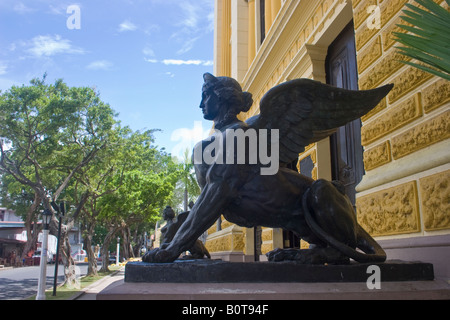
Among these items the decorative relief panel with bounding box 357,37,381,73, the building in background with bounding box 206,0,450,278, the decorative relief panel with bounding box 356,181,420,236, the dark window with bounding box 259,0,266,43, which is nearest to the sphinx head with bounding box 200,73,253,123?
the building in background with bounding box 206,0,450,278

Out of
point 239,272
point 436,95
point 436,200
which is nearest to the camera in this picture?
point 239,272

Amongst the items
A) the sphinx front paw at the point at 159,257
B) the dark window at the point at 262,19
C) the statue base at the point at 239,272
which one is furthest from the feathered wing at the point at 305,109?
the dark window at the point at 262,19

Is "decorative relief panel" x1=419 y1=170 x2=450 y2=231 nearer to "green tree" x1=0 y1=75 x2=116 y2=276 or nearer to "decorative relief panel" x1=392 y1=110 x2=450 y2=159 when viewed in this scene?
"decorative relief panel" x1=392 y1=110 x2=450 y2=159

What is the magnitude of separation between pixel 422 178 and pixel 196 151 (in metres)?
2.38

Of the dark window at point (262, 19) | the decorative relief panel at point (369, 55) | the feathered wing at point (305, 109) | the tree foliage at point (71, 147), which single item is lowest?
the feathered wing at point (305, 109)

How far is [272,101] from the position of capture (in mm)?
2854

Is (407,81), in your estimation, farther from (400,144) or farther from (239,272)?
(239,272)

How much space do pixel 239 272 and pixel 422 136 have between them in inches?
109

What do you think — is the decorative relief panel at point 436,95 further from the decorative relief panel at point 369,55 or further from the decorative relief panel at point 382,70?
the decorative relief panel at point 369,55

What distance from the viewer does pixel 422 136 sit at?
4086 mm

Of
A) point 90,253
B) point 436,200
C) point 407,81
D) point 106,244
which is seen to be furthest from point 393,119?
point 106,244

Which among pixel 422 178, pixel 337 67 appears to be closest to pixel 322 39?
pixel 337 67

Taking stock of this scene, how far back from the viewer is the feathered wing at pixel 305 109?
9.27 ft

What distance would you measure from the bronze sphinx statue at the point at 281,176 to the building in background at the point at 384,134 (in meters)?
1.12
